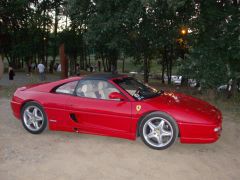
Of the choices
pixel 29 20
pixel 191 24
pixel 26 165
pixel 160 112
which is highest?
pixel 29 20

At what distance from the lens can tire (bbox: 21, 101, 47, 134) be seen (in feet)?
20.5

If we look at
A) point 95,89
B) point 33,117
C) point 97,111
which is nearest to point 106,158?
point 97,111

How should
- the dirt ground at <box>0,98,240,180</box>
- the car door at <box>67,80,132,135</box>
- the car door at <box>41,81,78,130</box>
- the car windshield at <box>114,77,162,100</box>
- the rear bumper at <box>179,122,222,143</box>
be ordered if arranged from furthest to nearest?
the car door at <box>41,81,78,130</box> → the car windshield at <box>114,77,162,100</box> → the car door at <box>67,80,132,135</box> → the rear bumper at <box>179,122,222,143</box> → the dirt ground at <box>0,98,240,180</box>

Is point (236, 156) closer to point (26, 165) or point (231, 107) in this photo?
point (26, 165)

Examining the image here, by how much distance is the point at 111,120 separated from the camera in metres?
5.51

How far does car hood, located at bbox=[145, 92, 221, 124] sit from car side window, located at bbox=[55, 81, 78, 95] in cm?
160

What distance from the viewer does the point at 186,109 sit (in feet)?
17.3

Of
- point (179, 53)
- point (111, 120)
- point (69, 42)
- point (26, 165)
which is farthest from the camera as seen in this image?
point (69, 42)

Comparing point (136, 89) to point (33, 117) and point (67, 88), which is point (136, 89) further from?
point (33, 117)

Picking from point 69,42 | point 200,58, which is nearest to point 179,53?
point 69,42

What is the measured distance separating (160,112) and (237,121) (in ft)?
10.7

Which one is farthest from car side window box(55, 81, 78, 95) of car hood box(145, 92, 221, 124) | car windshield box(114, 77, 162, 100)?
car hood box(145, 92, 221, 124)

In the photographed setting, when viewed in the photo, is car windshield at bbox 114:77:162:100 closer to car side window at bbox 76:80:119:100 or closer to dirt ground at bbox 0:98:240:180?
car side window at bbox 76:80:119:100

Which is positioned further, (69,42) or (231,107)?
(69,42)
